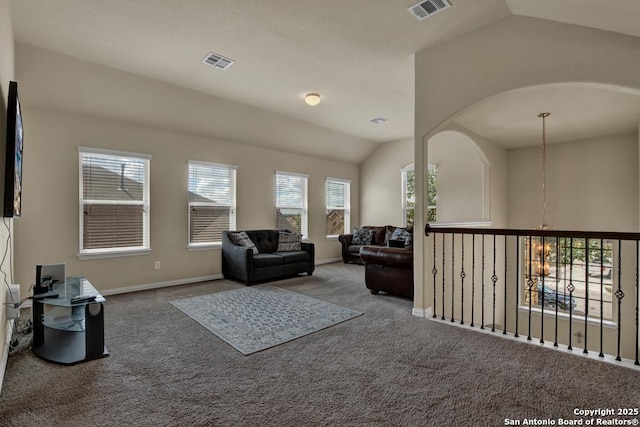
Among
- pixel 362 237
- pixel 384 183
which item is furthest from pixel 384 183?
pixel 362 237

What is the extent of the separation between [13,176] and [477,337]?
3890 millimetres

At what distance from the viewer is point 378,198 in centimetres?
816

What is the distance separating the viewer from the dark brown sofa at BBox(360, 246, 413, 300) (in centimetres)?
425

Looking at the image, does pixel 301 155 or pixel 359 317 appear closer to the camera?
pixel 359 317

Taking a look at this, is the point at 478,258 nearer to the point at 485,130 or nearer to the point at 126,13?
the point at 485,130

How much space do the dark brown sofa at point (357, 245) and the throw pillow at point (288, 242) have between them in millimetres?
1652

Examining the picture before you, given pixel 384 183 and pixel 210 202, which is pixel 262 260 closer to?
pixel 210 202

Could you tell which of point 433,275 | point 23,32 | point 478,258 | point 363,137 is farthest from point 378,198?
point 23,32

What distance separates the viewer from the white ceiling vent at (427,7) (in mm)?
2751

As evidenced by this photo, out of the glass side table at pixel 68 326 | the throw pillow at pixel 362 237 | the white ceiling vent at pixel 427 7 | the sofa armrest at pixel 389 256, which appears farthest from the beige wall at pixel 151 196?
the white ceiling vent at pixel 427 7

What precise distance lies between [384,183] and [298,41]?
514 centimetres

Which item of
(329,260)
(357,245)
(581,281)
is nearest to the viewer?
(581,281)

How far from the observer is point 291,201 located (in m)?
7.10

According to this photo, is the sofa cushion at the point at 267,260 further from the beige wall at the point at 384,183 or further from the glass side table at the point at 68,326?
the beige wall at the point at 384,183
